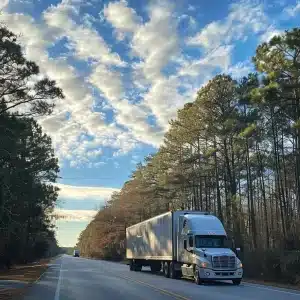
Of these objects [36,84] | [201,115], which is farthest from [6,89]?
[201,115]

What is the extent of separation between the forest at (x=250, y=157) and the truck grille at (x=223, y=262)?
10.6 feet

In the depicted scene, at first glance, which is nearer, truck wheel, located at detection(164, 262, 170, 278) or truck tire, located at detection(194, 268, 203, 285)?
truck tire, located at detection(194, 268, 203, 285)

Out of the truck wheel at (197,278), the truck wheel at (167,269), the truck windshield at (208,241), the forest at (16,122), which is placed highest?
the forest at (16,122)

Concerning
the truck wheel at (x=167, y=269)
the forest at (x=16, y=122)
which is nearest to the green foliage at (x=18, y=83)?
the forest at (x=16, y=122)

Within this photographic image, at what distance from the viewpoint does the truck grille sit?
2427 cm

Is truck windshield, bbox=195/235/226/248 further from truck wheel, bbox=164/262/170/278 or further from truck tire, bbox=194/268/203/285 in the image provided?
→ truck wheel, bbox=164/262/170/278

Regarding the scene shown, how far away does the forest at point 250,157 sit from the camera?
27016 millimetres

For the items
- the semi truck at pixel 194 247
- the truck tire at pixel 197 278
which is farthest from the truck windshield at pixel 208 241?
the truck tire at pixel 197 278

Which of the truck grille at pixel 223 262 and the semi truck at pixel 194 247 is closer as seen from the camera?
the truck grille at pixel 223 262

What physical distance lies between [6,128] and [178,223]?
11305 millimetres

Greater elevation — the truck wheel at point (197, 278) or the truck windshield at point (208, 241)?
the truck windshield at point (208, 241)

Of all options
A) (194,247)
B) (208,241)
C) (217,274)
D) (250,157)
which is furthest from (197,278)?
(250,157)

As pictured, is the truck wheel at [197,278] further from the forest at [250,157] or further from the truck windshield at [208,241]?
the forest at [250,157]

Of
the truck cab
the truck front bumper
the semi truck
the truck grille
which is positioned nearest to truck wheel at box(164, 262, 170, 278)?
the semi truck
